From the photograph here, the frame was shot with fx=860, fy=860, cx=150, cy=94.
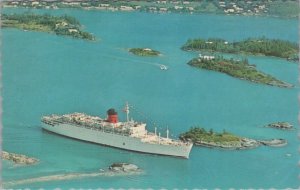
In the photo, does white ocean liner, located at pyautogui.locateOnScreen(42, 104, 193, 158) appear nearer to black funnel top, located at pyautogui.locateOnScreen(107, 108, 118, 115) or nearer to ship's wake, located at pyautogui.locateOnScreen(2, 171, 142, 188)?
black funnel top, located at pyautogui.locateOnScreen(107, 108, 118, 115)

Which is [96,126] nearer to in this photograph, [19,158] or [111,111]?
[111,111]

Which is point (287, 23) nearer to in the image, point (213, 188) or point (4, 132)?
point (213, 188)

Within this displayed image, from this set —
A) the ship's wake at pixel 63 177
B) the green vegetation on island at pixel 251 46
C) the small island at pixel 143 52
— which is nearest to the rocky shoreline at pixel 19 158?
the ship's wake at pixel 63 177

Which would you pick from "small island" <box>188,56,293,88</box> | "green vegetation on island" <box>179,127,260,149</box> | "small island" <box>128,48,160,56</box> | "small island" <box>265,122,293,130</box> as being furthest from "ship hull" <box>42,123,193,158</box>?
"small island" <box>188,56,293,88</box>

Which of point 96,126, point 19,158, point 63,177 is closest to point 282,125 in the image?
point 96,126

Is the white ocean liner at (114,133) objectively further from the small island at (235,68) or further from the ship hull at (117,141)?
the small island at (235,68)
